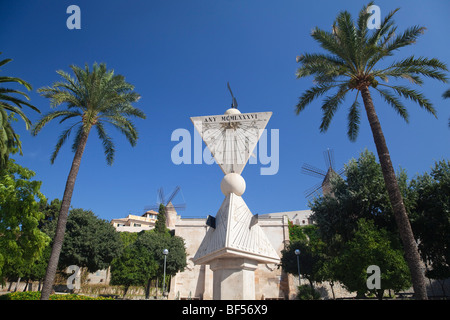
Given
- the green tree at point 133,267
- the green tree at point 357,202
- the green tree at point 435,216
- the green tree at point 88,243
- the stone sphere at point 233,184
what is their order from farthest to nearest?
the green tree at point 133,267, the green tree at point 88,243, the green tree at point 357,202, the green tree at point 435,216, the stone sphere at point 233,184

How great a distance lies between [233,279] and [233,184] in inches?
140

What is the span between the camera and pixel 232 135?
40.8ft

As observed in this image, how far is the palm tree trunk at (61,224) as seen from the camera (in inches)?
479

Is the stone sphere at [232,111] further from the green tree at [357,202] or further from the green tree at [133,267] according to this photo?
the green tree at [133,267]

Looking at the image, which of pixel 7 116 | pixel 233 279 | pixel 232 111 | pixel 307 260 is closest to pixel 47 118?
pixel 7 116

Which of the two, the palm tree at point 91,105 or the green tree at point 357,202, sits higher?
the palm tree at point 91,105

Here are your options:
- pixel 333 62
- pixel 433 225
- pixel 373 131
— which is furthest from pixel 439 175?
pixel 333 62

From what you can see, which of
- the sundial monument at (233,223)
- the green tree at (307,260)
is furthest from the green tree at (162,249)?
the sundial monument at (233,223)

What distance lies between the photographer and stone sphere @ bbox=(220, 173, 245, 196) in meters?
11.2

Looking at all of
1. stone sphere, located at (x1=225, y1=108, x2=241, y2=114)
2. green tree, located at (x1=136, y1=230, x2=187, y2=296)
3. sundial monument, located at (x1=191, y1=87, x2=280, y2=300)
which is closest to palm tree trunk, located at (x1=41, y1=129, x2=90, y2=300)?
sundial monument, located at (x1=191, y1=87, x2=280, y2=300)
